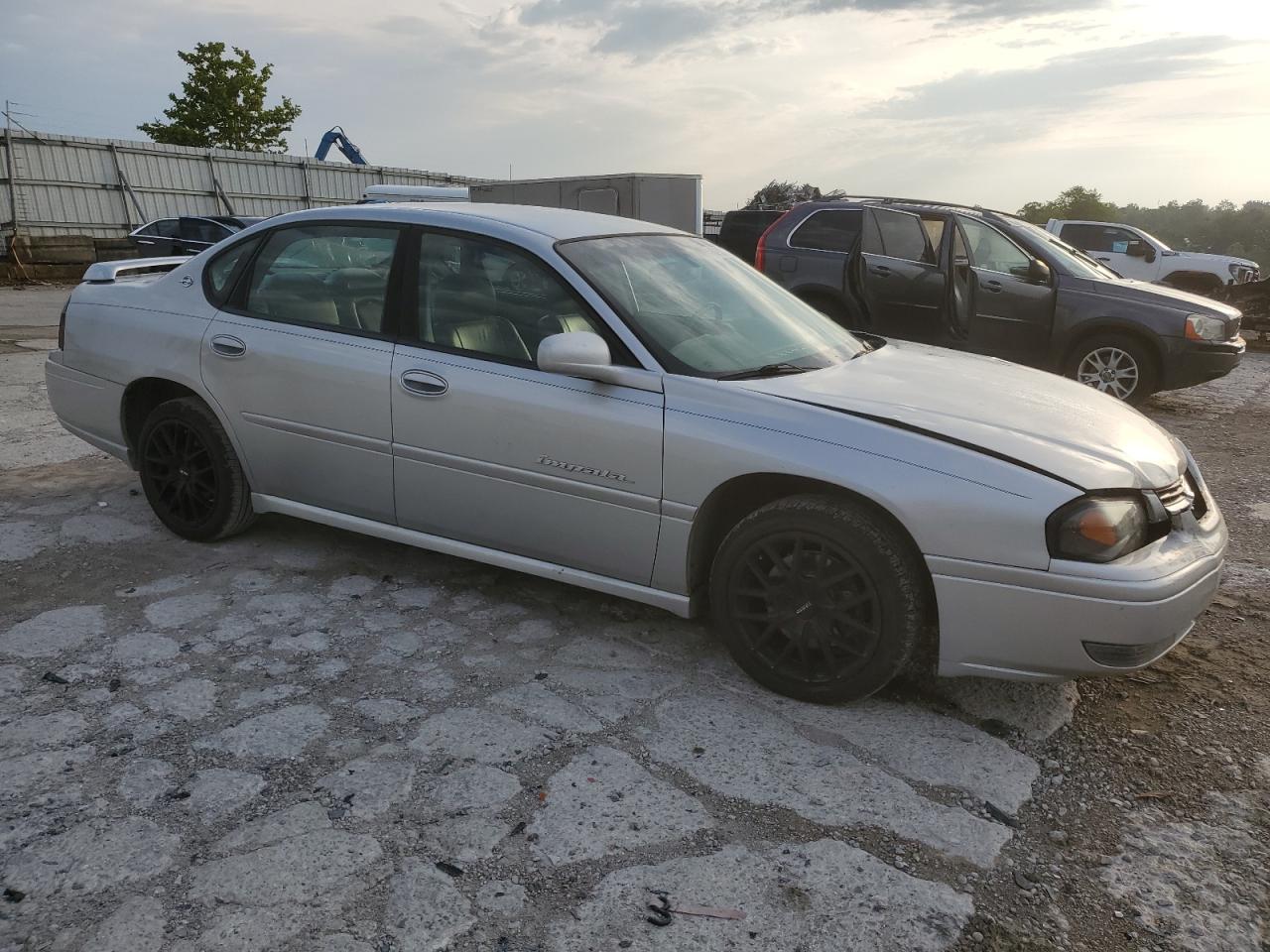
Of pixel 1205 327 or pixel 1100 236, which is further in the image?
pixel 1100 236

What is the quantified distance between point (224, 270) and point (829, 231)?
6231 mm

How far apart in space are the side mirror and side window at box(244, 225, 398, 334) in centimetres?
91

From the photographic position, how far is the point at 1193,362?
854cm

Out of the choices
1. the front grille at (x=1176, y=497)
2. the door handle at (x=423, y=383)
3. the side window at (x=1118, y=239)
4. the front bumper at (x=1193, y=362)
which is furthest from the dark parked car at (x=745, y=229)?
the side window at (x=1118, y=239)

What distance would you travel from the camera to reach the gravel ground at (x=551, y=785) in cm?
222

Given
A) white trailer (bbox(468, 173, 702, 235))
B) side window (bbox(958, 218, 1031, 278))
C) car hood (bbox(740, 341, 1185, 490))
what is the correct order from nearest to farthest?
1. car hood (bbox(740, 341, 1185, 490))
2. side window (bbox(958, 218, 1031, 278))
3. white trailer (bbox(468, 173, 702, 235))

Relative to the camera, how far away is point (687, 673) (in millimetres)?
3400

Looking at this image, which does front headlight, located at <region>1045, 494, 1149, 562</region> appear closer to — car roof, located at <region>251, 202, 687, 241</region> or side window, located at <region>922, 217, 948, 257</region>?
car roof, located at <region>251, 202, 687, 241</region>

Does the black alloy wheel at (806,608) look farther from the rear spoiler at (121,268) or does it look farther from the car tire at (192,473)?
the rear spoiler at (121,268)

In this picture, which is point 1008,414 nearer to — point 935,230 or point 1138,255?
point 935,230

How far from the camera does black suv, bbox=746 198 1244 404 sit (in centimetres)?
855

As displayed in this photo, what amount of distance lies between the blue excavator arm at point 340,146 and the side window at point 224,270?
29924 millimetres

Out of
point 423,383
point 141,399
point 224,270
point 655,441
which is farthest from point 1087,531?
point 141,399

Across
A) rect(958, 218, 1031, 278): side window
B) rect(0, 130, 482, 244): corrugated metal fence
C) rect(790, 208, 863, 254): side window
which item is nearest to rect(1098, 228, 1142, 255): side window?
rect(958, 218, 1031, 278): side window
